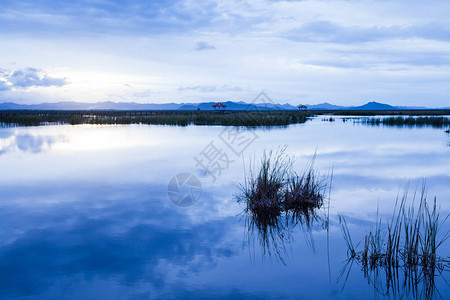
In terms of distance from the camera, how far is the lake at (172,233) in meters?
5.01

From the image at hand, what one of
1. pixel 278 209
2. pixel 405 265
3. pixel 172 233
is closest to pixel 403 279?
pixel 405 265

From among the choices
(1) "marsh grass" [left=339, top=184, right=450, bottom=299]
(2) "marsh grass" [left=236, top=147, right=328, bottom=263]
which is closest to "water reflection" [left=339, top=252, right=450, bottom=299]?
(1) "marsh grass" [left=339, top=184, right=450, bottom=299]

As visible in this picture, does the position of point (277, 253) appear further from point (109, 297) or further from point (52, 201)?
point (52, 201)

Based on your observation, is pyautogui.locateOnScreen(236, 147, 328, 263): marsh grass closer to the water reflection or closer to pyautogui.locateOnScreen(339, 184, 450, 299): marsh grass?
pyautogui.locateOnScreen(339, 184, 450, 299): marsh grass

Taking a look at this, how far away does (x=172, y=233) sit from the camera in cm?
696

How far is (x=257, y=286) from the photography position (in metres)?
4.98

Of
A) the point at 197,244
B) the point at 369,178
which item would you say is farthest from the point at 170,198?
the point at 369,178

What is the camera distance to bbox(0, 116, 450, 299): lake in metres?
5.01

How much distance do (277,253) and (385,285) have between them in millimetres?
1705

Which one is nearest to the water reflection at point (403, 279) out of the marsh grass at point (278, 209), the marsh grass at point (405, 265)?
the marsh grass at point (405, 265)

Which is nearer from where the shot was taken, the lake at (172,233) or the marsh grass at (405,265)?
the marsh grass at (405,265)

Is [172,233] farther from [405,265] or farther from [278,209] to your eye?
[405,265]

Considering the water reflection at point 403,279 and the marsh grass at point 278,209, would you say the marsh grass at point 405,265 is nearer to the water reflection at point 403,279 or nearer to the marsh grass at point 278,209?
the water reflection at point 403,279

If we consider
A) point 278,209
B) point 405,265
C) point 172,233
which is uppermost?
point 278,209
